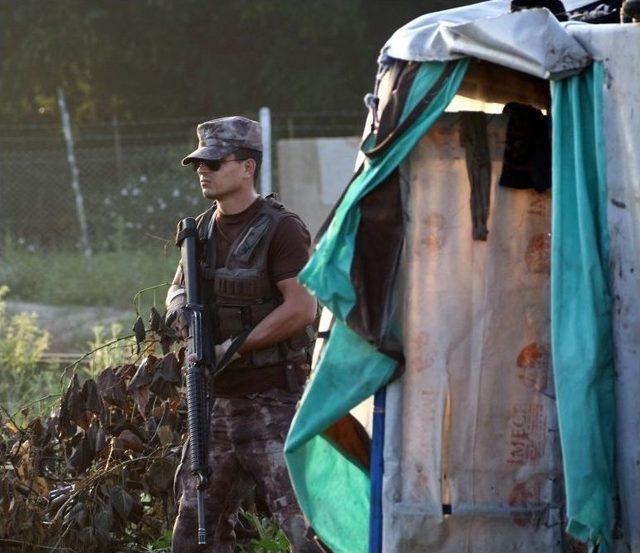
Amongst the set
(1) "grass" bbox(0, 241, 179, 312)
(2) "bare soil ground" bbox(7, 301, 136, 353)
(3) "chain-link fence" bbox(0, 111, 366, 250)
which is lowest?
(2) "bare soil ground" bbox(7, 301, 136, 353)

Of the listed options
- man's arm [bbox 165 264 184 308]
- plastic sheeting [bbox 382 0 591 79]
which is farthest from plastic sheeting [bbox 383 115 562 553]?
man's arm [bbox 165 264 184 308]

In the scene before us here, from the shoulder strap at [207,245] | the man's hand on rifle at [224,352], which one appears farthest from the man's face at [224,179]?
the man's hand on rifle at [224,352]

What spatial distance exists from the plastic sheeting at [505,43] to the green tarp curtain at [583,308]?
0.09 m

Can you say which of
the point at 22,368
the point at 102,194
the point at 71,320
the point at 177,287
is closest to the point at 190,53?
the point at 102,194

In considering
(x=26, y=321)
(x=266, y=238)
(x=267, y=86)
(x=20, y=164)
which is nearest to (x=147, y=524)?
(x=266, y=238)

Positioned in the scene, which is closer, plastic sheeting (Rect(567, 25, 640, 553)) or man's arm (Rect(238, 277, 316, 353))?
plastic sheeting (Rect(567, 25, 640, 553))

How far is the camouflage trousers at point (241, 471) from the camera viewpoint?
5.21 m

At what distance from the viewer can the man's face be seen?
536 centimetres

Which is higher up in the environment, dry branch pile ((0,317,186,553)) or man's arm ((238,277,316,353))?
→ man's arm ((238,277,316,353))

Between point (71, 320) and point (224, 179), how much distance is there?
33.6ft

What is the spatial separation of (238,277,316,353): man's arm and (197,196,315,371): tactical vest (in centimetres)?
7

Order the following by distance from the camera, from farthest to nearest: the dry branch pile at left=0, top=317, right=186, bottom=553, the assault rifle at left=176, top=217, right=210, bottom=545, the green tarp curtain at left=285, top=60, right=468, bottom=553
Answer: the dry branch pile at left=0, top=317, right=186, bottom=553 < the assault rifle at left=176, top=217, right=210, bottom=545 < the green tarp curtain at left=285, top=60, right=468, bottom=553

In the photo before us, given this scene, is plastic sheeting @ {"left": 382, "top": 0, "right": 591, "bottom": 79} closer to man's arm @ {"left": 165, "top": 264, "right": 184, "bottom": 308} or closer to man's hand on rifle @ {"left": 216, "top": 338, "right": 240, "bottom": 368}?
man's hand on rifle @ {"left": 216, "top": 338, "right": 240, "bottom": 368}

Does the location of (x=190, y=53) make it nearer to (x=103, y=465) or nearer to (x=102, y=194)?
(x=102, y=194)
